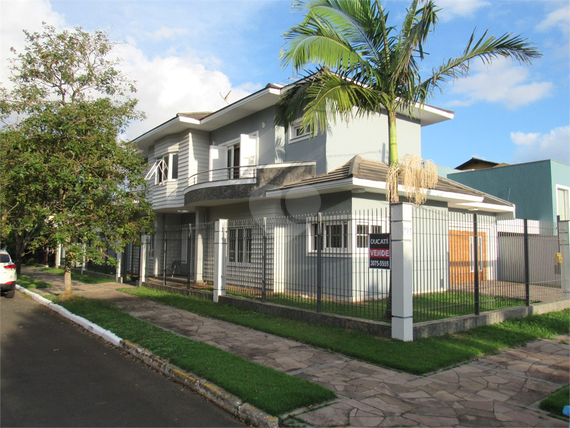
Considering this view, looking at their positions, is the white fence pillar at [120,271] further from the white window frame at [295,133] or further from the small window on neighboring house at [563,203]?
the small window on neighboring house at [563,203]

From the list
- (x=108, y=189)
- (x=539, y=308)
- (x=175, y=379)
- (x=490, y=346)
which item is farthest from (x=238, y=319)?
(x=539, y=308)

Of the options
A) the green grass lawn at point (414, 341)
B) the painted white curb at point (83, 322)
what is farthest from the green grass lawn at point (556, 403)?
the painted white curb at point (83, 322)

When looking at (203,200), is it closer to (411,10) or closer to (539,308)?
(411,10)

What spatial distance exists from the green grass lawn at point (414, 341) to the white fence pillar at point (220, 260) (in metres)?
1.32

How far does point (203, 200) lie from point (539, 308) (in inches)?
415

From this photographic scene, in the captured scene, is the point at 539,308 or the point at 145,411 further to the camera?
the point at 539,308

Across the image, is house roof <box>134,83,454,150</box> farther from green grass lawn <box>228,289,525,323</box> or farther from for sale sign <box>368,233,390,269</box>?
for sale sign <box>368,233,390,269</box>

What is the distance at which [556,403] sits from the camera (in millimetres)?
4719

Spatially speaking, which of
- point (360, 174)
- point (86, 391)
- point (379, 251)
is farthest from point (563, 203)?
point (86, 391)

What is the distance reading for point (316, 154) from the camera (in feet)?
44.6

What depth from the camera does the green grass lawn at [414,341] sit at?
20.8 feet

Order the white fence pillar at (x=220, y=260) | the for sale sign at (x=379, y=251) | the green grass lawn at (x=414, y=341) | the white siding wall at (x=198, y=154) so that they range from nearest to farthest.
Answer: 1. the green grass lawn at (x=414, y=341)
2. the for sale sign at (x=379, y=251)
3. the white fence pillar at (x=220, y=260)
4. the white siding wall at (x=198, y=154)

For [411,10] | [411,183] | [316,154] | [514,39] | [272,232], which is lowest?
[272,232]

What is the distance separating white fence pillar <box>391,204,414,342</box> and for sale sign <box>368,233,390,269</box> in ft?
1.08
